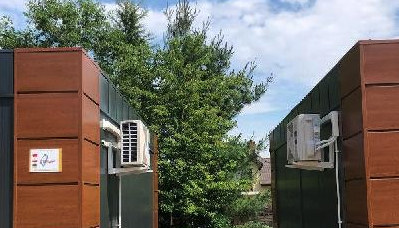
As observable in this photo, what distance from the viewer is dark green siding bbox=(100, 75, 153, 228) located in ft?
22.0

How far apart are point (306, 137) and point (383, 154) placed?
121cm

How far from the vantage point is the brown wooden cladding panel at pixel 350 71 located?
196 inches

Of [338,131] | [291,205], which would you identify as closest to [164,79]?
[291,205]

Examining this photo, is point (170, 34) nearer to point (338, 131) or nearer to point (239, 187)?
point (239, 187)

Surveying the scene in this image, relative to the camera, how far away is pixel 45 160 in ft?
16.8

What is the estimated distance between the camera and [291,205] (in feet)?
33.0

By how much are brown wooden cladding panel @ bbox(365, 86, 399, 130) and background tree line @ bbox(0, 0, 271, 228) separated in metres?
12.7

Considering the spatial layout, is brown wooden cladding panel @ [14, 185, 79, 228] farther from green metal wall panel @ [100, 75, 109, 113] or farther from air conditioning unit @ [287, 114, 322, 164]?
air conditioning unit @ [287, 114, 322, 164]

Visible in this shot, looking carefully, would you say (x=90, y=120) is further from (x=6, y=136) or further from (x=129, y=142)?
(x=129, y=142)

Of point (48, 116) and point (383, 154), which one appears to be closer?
point (383, 154)

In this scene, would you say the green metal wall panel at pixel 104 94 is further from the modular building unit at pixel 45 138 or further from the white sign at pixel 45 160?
the white sign at pixel 45 160

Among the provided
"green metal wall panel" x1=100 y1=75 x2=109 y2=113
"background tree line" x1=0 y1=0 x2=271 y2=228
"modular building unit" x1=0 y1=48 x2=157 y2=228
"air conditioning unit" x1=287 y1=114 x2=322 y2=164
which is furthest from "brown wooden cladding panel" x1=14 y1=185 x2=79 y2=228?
"background tree line" x1=0 y1=0 x2=271 y2=228

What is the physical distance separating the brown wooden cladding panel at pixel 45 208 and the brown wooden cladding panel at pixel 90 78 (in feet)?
3.09

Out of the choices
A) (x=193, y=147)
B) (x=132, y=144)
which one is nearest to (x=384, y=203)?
(x=132, y=144)
